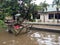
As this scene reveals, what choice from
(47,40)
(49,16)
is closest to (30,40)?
(47,40)

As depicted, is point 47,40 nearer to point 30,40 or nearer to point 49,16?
point 30,40

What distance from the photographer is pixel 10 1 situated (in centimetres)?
1580

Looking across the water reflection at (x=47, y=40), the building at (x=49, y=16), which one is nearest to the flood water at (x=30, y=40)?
the water reflection at (x=47, y=40)

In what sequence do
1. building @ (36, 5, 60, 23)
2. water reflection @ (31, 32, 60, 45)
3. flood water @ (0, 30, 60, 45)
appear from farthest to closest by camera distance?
building @ (36, 5, 60, 23), flood water @ (0, 30, 60, 45), water reflection @ (31, 32, 60, 45)

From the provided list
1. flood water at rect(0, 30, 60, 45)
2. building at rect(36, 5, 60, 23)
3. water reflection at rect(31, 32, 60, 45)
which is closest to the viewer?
water reflection at rect(31, 32, 60, 45)

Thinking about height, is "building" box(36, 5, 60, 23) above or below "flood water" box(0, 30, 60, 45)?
below

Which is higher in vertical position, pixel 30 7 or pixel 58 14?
pixel 30 7

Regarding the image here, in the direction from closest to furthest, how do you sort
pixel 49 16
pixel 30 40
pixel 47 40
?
pixel 47 40 → pixel 30 40 → pixel 49 16

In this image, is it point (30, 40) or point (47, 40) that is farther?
point (30, 40)

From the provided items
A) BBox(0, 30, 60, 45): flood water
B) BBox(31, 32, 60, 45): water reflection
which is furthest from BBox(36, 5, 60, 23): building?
BBox(31, 32, 60, 45): water reflection

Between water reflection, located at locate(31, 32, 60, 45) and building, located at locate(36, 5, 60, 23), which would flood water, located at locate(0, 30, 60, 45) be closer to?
water reflection, located at locate(31, 32, 60, 45)

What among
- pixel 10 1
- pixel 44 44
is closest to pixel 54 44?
pixel 44 44

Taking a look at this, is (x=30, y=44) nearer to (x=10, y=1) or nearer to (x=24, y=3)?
(x=10, y=1)

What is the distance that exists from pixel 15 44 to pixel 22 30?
→ 510cm
